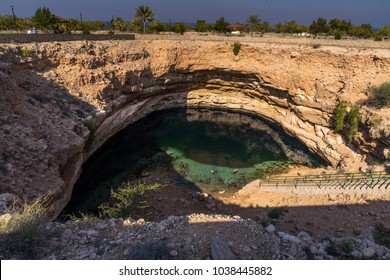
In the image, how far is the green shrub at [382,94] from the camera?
21453 mm

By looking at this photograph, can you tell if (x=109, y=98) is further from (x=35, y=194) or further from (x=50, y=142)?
(x=35, y=194)

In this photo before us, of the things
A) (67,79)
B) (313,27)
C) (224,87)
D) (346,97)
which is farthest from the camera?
(313,27)

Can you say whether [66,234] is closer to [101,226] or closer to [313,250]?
[101,226]

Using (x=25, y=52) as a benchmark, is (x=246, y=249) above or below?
below

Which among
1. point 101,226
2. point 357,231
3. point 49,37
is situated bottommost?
point 357,231

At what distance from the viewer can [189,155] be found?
25.8 metres

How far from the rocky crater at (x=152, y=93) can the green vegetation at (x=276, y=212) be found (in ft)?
27.1

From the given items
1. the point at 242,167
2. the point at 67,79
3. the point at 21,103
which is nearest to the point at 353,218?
the point at 242,167

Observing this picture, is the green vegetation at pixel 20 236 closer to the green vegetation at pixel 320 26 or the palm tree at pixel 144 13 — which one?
the palm tree at pixel 144 13

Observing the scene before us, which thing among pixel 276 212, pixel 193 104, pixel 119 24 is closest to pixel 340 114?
pixel 276 212

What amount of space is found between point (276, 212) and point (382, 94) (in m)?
14.8

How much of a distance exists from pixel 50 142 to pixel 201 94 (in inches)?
966

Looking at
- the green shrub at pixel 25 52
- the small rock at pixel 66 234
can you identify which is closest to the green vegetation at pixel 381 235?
the small rock at pixel 66 234

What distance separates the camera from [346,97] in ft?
82.4
